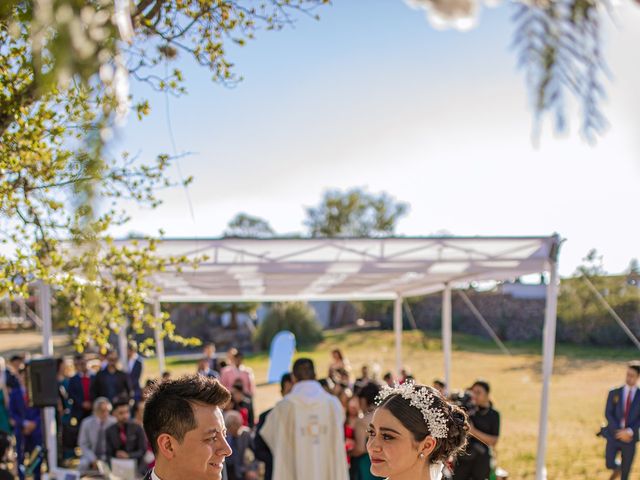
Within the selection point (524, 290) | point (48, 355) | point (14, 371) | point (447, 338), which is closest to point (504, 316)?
point (524, 290)

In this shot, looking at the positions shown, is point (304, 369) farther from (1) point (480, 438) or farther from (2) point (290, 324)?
(2) point (290, 324)

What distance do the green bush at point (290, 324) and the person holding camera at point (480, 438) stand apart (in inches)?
1049

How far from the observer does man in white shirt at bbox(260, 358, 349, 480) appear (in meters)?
5.89

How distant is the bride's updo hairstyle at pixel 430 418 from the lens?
2.70 metres

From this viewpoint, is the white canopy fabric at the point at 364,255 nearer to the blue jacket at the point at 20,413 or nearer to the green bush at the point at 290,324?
the blue jacket at the point at 20,413

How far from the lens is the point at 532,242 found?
8609 millimetres

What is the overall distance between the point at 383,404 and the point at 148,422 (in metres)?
0.99

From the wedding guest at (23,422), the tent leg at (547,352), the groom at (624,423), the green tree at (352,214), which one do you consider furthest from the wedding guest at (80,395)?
the green tree at (352,214)

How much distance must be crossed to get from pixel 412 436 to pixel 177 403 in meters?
0.95

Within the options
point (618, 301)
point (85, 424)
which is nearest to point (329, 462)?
point (85, 424)

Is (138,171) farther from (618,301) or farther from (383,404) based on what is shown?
(618,301)

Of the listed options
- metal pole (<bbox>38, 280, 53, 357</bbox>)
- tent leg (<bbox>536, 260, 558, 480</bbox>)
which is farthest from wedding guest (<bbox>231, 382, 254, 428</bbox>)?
tent leg (<bbox>536, 260, 558, 480</bbox>)

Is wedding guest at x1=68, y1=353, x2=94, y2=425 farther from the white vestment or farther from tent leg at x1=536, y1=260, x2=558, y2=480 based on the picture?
tent leg at x1=536, y1=260, x2=558, y2=480

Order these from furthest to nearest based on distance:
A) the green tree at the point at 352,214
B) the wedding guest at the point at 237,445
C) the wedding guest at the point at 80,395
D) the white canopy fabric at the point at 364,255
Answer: the green tree at the point at 352,214 → the wedding guest at the point at 80,395 → the white canopy fabric at the point at 364,255 → the wedding guest at the point at 237,445
